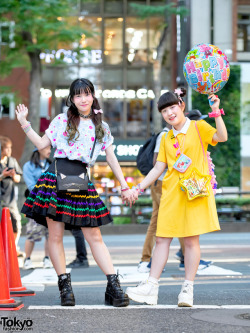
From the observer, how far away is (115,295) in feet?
20.8

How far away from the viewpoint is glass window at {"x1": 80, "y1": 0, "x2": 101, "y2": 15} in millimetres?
36312

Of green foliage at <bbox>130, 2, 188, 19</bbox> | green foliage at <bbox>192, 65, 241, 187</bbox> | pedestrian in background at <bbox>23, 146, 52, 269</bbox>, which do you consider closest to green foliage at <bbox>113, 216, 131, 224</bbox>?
green foliage at <bbox>130, 2, 188, 19</bbox>

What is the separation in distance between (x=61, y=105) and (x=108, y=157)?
30248 mm

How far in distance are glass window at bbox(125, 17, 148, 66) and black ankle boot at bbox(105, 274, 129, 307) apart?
31088 millimetres

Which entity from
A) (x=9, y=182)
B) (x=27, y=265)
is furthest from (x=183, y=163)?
(x=9, y=182)

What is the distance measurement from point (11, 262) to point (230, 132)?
2725 centimetres

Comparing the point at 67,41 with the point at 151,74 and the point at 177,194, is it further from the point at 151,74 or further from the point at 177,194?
the point at 177,194

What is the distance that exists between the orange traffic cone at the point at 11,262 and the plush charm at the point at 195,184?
5.72ft

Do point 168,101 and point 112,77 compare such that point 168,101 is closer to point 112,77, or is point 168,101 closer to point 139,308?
point 139,308

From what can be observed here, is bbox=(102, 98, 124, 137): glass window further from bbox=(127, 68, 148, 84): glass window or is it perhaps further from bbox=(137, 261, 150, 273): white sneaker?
bbox=(137, 261, 150, 273): white sneaker

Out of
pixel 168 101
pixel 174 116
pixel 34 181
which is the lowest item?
pixel 34 181

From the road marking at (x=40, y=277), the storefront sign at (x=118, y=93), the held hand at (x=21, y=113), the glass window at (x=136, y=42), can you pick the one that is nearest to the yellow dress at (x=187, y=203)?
the held hand at (x=21, y=113)

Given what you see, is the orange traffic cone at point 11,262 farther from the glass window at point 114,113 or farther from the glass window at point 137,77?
the glass window at point 137,77

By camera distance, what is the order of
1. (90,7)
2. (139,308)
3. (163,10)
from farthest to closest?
(90,7)
(163,10)
(139,308)
